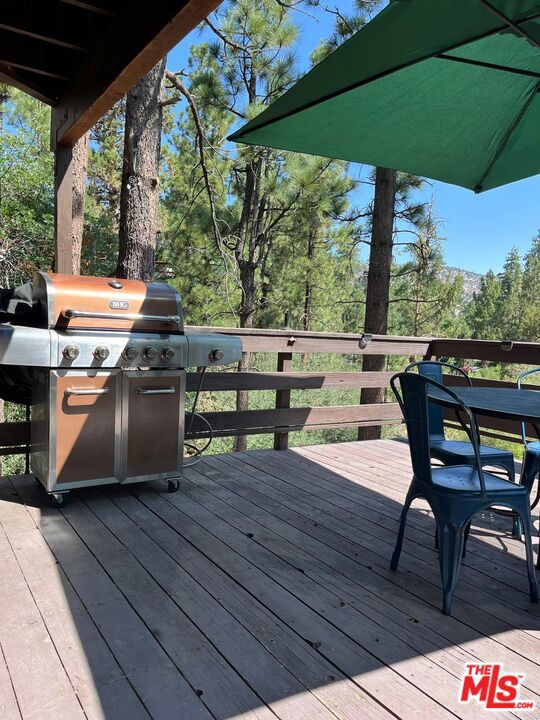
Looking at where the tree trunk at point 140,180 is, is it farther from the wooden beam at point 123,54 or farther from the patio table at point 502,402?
the patio table at point 502,402

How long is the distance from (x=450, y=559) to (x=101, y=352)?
1781 mm

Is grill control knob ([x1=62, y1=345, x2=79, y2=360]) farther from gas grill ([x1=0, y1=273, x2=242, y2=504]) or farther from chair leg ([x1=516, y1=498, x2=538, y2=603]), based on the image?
chair leg ([x1=516, y1=498, x2=538, y2=603])

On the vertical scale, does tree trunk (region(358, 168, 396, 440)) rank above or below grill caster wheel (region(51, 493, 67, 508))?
above

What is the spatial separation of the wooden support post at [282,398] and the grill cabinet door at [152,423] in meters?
1.26

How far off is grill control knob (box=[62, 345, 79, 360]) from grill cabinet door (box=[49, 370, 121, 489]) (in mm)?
83

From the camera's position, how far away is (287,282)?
1201 centimetres

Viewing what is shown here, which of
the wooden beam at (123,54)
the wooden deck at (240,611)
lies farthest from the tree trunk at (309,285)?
the wooden deck at (240,611)

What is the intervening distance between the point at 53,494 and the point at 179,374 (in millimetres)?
864

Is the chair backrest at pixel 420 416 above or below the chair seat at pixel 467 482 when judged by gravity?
above

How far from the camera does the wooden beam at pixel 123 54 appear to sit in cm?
182

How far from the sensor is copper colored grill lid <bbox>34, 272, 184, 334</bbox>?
7.96 ft

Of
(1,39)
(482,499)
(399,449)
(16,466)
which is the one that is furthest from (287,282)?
(482,499)

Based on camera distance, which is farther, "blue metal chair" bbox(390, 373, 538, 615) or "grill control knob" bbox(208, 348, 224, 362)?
"grill control knob" bbox(208, 348, 224, 362)

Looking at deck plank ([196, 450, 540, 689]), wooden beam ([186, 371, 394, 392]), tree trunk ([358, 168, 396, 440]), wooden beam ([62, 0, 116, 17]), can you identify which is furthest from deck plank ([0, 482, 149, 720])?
tree trunk ([358, 168, 396, 440])
